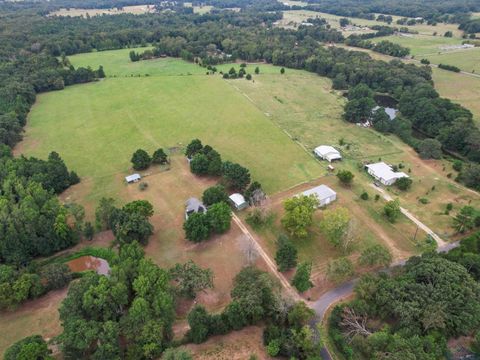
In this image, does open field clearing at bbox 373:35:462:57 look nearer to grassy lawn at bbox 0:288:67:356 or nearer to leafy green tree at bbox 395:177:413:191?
leafy green tree at bbox 395:177:413:191

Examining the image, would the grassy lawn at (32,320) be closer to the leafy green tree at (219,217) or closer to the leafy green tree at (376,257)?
the leafy green tree at (219,217)

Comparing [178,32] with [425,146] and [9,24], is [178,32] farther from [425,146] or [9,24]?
[425,146]

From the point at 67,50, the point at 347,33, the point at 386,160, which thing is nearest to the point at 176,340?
the point at 386,160

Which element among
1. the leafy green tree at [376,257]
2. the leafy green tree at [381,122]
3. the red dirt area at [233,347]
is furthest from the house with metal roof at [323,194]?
the leafy green tree at [381,122]

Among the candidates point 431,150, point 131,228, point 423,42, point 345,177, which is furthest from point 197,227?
point 423,42

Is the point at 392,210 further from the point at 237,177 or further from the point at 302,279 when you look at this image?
the point at 237,177

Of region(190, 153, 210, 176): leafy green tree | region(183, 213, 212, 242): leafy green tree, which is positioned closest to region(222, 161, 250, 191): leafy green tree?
region(190, 153, 210, 176): leafy green tree
